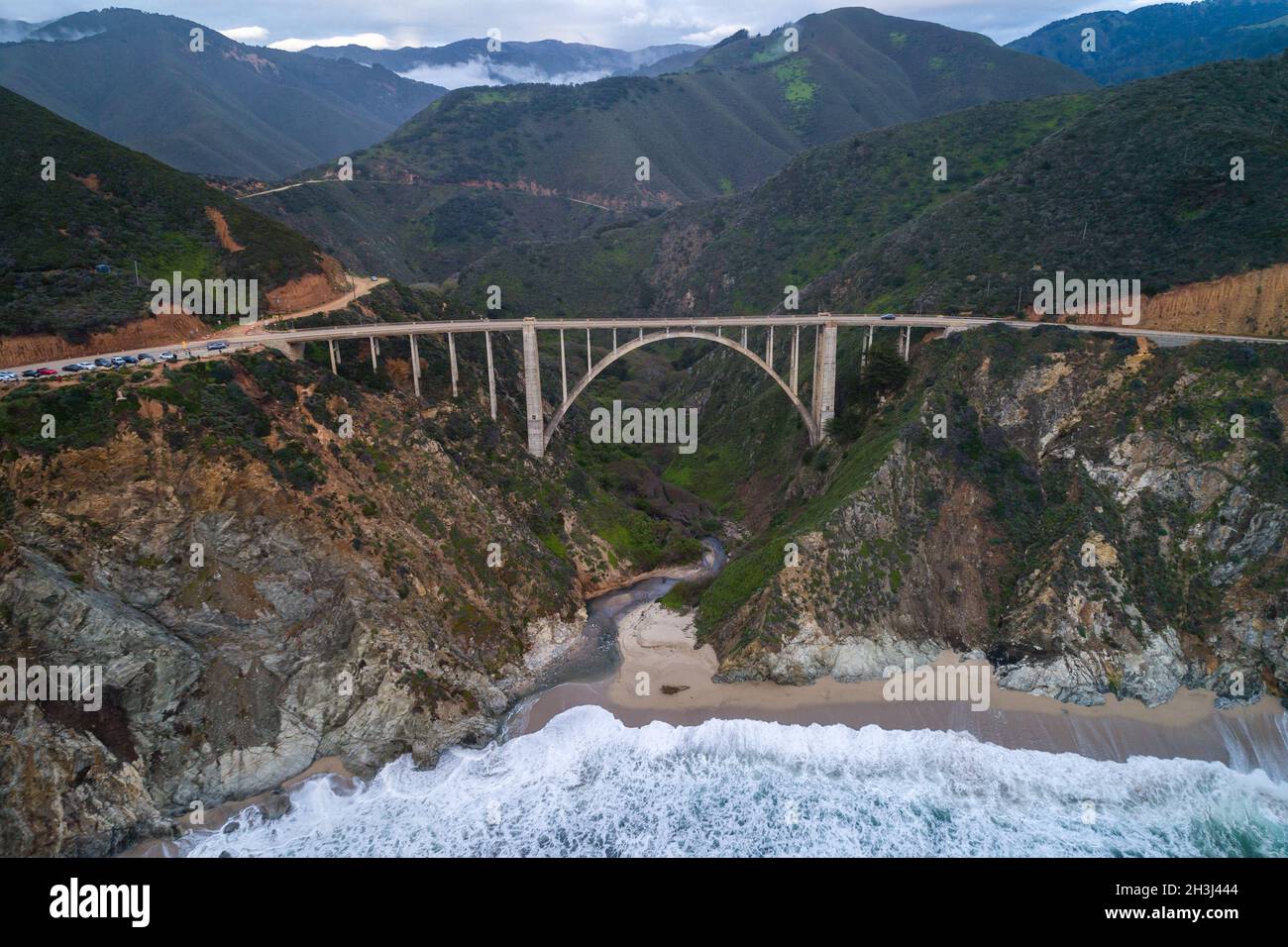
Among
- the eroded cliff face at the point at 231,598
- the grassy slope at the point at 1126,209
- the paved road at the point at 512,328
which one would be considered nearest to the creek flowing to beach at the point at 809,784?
the eroded cliff face at the point at 231,598

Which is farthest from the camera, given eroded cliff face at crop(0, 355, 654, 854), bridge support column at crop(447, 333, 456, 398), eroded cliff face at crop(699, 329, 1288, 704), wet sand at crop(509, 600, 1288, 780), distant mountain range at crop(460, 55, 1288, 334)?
distant mountain range at crop(460, 55, 1288, 334)

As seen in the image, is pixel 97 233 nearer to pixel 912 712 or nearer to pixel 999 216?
pixel 912 712

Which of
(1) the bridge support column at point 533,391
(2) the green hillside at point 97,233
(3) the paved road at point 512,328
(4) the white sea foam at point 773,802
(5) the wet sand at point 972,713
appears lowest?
(4) the white sea foam at point 773,802

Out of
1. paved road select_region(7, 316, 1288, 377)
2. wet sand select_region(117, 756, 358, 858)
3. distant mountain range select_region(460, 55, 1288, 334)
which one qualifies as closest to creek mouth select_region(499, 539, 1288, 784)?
wet sand select_region(117, 756, 358, 858)

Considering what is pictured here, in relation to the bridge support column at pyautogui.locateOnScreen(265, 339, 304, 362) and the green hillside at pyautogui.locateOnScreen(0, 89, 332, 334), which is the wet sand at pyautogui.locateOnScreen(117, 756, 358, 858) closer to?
the bridge support column at pyautogui.locateOnScreen(265, 339, 304, 362)

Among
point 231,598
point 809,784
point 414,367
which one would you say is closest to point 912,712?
point 809,784

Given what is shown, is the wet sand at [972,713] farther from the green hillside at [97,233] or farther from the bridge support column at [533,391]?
the green hillside at [97,233]
